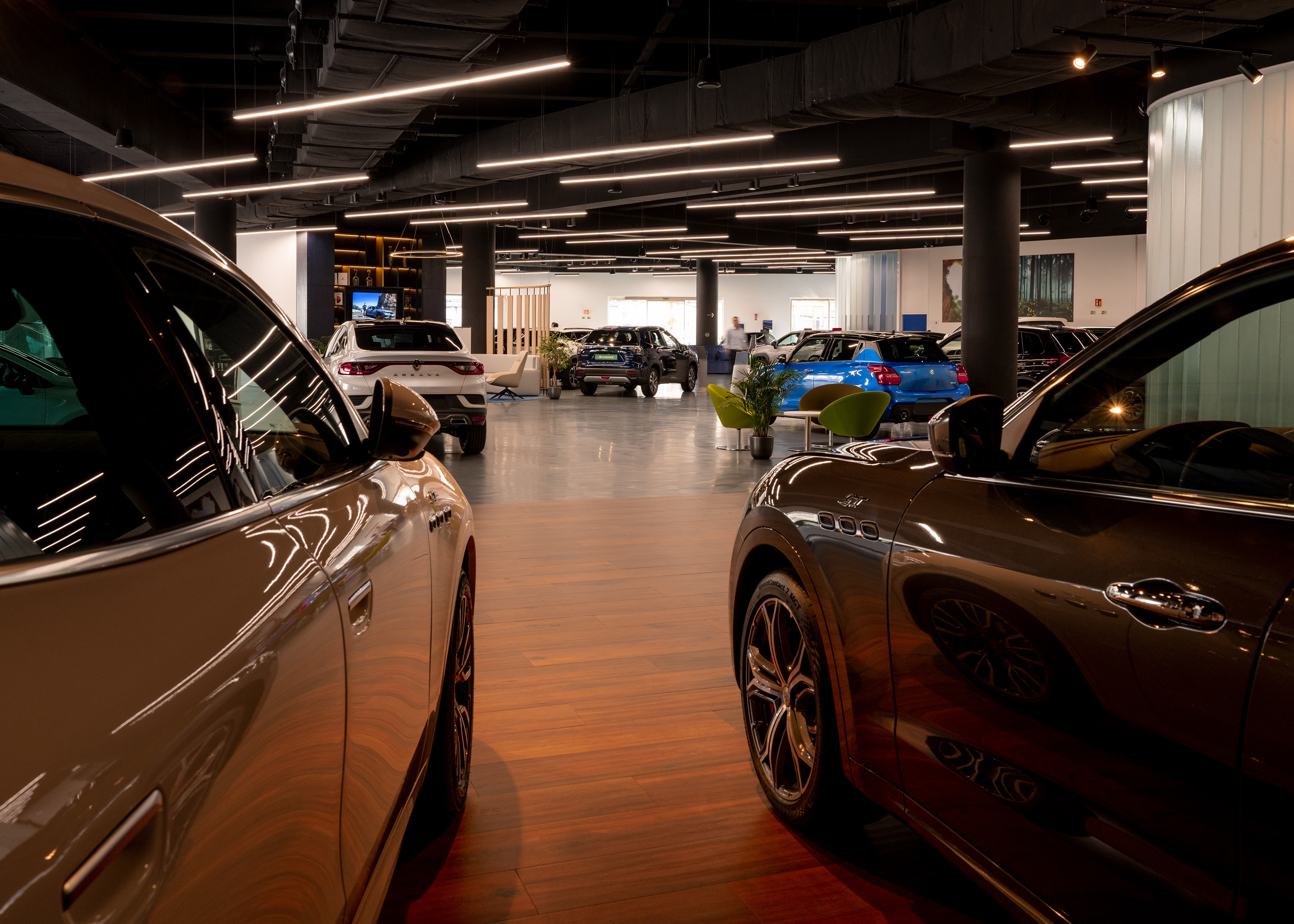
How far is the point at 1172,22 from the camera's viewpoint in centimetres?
893

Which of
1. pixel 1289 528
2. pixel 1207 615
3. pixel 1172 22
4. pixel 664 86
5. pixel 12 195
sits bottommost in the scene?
pixel 1207 615

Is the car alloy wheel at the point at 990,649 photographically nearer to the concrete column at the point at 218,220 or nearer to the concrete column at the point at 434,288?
the concrete column at the point at 218,220

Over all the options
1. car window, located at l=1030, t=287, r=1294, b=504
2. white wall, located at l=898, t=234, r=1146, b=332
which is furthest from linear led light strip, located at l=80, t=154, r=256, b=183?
white wall, located at l=898, t=234, r=1146, b=332

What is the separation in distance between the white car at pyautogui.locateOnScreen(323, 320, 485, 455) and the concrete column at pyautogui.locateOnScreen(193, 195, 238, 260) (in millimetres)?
11907

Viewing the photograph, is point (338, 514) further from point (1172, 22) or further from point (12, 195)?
point (1172, 22)

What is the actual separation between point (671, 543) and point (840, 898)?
14.4 feet

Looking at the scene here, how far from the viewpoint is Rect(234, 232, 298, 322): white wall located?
1148 inches

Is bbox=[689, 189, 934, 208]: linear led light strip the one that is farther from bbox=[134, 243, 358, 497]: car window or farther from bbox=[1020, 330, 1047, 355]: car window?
bbox=[134, 243, 358, 497]: car window

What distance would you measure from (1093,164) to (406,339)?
40.7 feet

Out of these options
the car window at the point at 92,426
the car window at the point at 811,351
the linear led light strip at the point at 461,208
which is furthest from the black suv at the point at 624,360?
the car window at the point at 92,426

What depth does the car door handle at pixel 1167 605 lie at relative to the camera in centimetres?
138

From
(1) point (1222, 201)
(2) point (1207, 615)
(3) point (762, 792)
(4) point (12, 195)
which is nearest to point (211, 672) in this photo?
(4) point (12, 195)

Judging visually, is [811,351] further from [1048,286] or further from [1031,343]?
[1048,286]

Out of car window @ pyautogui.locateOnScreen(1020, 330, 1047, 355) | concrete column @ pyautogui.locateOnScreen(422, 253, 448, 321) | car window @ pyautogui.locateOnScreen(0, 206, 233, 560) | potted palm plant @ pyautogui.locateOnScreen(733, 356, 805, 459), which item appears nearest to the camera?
car window @ pyautogui.locateOnScreen(0, 206, 233, 560)
